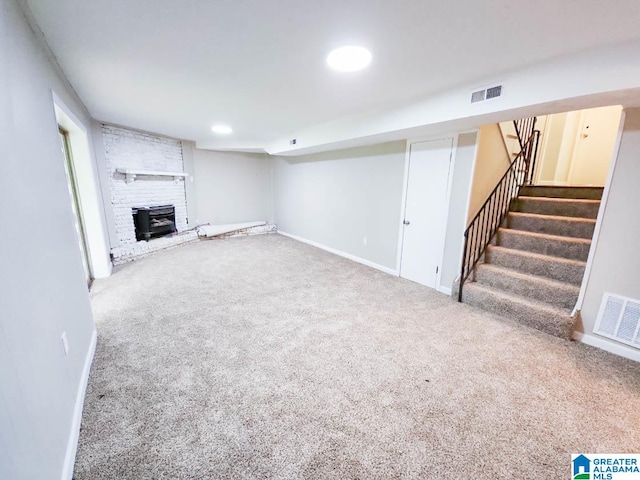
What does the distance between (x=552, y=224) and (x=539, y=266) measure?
712 millimetres

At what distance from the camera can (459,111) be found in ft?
8.19

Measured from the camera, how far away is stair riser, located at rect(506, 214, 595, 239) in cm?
305

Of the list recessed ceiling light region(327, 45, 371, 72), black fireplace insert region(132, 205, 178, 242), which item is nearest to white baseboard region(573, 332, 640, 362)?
recessed ceiling light region(327, 45, 371, 72)

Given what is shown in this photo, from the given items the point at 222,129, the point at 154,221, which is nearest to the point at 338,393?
the point at 222,129

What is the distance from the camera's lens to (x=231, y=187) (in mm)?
6844

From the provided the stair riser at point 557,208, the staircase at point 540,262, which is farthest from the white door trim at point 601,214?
the stair riser at point 557,208

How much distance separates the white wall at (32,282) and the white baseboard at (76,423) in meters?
0.01

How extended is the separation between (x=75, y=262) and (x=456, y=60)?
Answer: 11.1 feet

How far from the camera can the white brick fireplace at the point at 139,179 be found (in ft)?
15.3

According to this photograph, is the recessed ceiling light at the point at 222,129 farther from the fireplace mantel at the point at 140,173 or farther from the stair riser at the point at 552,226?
the stair riser at the point at 552,226

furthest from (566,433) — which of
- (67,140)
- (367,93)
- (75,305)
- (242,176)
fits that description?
(242,176)

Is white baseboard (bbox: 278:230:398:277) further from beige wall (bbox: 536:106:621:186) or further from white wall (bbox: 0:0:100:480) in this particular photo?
white wall (bbox: 0:0:100:480)

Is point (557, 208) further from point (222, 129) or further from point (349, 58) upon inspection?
point (222, 129)
